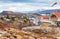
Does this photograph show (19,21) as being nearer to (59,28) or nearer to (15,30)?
(15,30)

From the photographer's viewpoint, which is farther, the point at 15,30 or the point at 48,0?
the point at 48,0

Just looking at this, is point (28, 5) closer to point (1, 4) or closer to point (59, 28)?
point (1, 4)

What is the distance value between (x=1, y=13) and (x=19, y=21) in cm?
49

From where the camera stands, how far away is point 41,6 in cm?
402

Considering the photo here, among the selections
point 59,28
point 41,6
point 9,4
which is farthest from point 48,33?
point 9,4

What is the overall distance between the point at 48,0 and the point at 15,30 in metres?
1.17

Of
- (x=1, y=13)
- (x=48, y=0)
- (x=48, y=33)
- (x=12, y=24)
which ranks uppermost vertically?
(x=48, y=0)

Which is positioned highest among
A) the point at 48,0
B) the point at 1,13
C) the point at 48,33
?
the point at 48,0

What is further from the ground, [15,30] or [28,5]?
[28,5]

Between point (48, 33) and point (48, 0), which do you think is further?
point (48, 0)

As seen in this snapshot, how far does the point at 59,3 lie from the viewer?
156 inches

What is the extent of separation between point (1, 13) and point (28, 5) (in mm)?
716

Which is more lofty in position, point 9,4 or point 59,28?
point 9,4

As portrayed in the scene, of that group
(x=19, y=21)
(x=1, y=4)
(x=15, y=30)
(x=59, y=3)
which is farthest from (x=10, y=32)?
(x=59, y=3)
